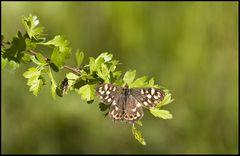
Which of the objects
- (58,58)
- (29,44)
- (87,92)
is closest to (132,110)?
(87,92)

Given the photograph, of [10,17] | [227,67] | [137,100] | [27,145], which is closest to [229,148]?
[227,67]

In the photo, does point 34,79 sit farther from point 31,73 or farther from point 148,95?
point 148,95

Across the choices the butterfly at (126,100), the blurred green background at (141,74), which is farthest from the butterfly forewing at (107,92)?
the blurred green background at (141,74)

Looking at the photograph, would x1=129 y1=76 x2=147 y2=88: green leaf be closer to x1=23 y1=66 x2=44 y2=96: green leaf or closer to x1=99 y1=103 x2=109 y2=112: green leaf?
x1=99 y1=103 x2=109 y2=112: green leaf

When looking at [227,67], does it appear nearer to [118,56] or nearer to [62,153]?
[118,56]

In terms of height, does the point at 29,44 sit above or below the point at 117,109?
above

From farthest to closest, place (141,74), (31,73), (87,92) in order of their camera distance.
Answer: (141,74) < (31,73) < (87,92)

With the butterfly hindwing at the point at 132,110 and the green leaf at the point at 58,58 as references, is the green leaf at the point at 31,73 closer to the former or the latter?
the green leaf at the point at 58,58
